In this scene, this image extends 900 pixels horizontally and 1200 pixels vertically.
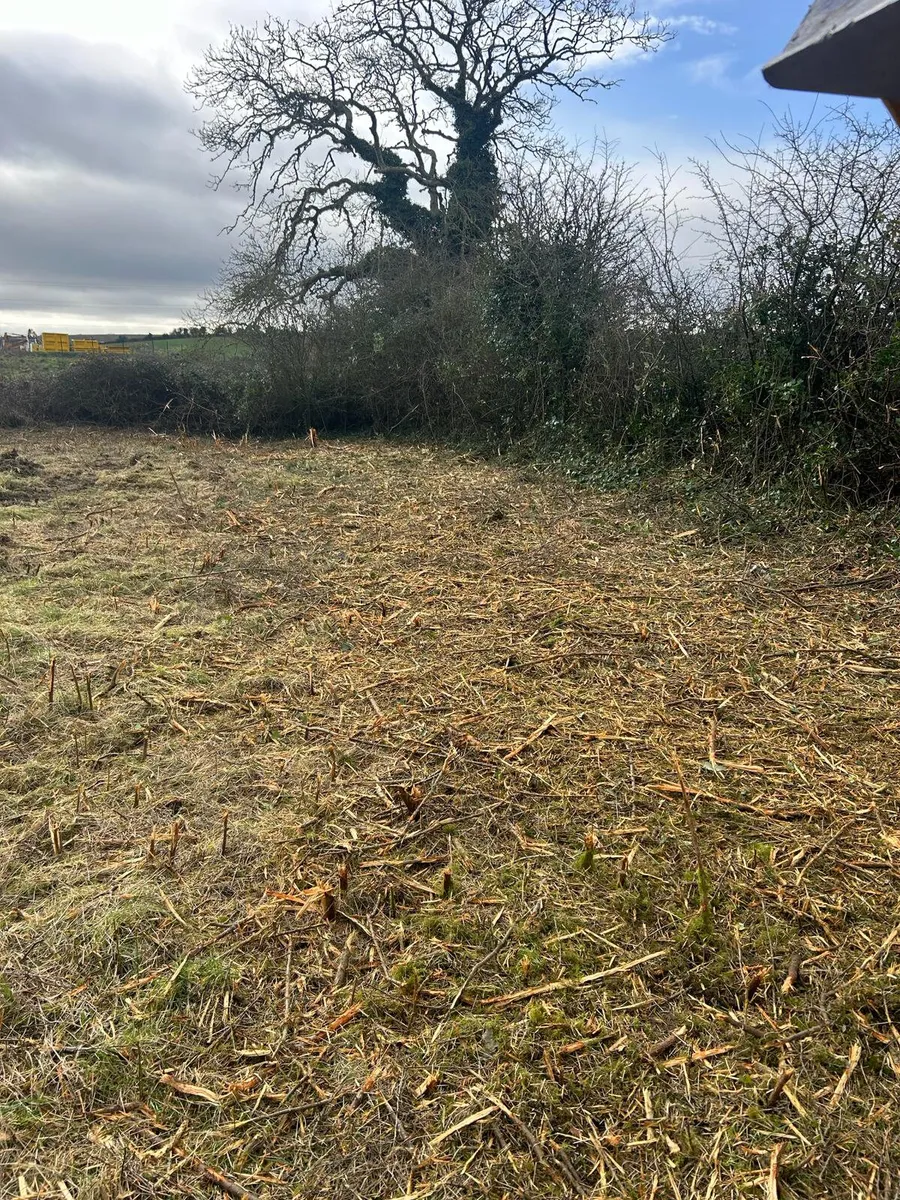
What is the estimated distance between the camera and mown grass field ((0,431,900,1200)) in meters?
1.58

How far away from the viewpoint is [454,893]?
2260 millimetres

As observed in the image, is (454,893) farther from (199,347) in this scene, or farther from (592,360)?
(199,347)

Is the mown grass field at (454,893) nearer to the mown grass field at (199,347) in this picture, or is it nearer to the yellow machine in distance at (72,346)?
the mown grass field at (199,347)

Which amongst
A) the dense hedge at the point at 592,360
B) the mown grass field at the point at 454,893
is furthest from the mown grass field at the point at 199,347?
the mown grass field at the point at 454,893

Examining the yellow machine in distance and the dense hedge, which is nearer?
the dense hedge

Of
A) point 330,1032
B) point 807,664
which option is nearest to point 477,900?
point 330,1032

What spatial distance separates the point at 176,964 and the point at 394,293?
12.0m

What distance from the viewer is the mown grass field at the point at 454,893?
1.58 metres

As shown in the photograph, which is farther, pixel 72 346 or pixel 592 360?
pixel 72 346

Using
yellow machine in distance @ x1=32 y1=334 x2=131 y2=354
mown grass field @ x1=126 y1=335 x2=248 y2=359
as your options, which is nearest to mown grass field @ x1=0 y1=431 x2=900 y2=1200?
mown grass field @ x1=126 y1=335 x2=248 y2=359

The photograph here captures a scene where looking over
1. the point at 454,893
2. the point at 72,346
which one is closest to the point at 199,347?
the point at 72,346

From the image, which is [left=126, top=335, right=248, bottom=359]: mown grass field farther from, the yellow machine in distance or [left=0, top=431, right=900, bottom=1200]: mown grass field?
[left=0, top=431, right=900, bottom=1200]: mown grass field

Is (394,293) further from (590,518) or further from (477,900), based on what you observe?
(477,900)

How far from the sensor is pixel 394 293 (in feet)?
40.6
